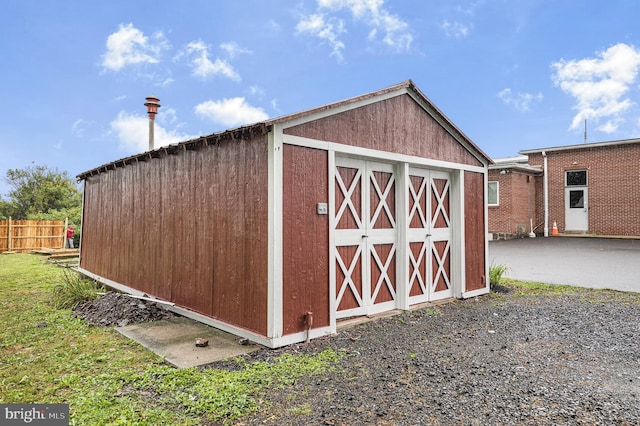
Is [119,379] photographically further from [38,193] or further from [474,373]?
[38,193]

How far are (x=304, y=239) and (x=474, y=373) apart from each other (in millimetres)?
2252

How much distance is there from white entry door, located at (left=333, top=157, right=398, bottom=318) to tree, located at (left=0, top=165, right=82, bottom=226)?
90.9 feet

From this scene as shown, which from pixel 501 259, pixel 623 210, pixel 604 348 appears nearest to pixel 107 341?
pixel 604 348

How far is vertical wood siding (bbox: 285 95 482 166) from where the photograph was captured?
509 cm

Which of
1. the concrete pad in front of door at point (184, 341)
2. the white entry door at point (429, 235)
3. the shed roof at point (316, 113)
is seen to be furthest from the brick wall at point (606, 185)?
the concrete pad in front of door at point (184, 341)

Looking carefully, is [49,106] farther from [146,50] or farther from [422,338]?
[422,338]

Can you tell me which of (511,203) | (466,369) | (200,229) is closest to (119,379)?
(200,229)

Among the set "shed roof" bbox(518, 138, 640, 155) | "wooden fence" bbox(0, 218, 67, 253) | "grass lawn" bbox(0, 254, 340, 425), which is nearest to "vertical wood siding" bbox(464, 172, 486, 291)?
"grass lawn" bbox(0, 254, 340, 425)

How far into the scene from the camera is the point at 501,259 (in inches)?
497

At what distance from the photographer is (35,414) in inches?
116

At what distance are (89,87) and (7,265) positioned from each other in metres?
6.87

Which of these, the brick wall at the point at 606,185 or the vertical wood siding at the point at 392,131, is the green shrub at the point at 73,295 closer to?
the vertical wood siding at the point at 392,131

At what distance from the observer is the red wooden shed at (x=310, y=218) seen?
4566mm

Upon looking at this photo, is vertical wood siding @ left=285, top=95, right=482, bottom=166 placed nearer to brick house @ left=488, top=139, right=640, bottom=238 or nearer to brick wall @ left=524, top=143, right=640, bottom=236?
brick house @ left=488, top=139, right=640, bottom=238
